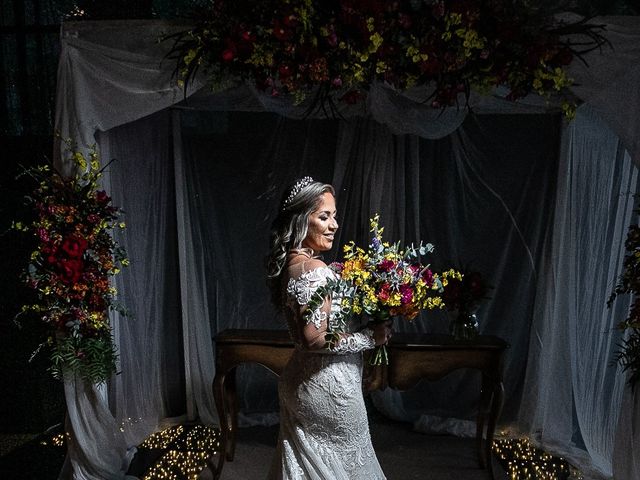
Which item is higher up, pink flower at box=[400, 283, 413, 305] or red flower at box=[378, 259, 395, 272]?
red flower at box=[378, 259, 395, 272]

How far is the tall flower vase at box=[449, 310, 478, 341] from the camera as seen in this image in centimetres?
465

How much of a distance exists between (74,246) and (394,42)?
2.15 meters

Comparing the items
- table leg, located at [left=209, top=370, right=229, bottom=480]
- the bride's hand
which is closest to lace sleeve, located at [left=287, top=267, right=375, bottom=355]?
the bride's hand

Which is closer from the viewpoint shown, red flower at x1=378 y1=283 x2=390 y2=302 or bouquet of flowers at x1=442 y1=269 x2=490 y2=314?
red flower at x1=378 y1=283 x2=390 y2=302

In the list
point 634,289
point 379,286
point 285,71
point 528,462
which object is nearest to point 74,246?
point 285,71

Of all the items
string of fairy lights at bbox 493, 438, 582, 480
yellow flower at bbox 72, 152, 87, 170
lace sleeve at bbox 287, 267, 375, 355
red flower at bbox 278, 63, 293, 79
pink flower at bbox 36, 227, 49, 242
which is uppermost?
red flower at bbox 278, 63, 293, 79

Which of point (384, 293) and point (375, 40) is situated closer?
point (384, 293)

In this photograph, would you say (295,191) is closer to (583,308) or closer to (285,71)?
(285,71)

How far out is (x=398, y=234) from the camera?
5578mm

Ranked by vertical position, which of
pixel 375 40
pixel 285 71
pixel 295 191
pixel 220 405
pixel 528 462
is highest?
pixel 375 40

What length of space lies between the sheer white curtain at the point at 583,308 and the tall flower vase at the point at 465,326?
887mm

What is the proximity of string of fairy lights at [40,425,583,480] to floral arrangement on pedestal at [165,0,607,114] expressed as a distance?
2.57m

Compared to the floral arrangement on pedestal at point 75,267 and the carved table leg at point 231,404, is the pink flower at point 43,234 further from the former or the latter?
the carved table leg at point 231,404

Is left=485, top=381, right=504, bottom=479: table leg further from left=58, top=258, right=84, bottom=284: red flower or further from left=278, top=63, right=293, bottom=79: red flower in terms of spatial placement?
left=58, top=258, right=84, bottom=284: red flower
